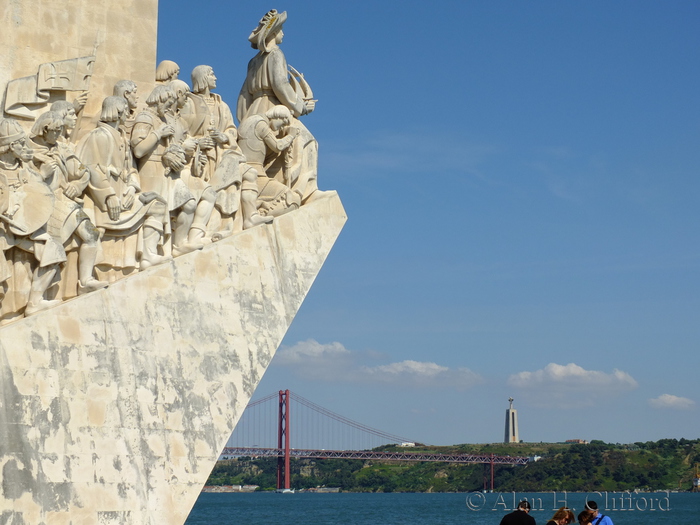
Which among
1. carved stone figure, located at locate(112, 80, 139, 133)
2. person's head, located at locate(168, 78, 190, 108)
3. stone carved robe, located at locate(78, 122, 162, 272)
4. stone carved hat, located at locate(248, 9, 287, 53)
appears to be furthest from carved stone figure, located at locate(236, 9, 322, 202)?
stone carved robe, located at locate(78, 122, 162, 272)

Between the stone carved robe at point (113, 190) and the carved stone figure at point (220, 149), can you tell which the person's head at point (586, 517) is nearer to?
the carved stone figure at point (220, 149)

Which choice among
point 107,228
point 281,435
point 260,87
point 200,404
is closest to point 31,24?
point 107,228

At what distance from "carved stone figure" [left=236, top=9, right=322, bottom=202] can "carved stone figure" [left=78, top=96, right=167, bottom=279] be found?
65.5 inches

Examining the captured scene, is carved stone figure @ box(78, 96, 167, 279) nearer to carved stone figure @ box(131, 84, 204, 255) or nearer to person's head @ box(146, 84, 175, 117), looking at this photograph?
carved stone figure @ box(131, 84, 204, 255)

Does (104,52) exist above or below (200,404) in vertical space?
above

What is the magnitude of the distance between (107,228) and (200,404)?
1474 millimetres

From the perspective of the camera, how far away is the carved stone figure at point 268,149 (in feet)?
30.8

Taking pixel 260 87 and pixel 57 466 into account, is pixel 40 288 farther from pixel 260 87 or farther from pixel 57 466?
pixel 260 87

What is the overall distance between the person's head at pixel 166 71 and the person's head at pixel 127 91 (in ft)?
1.60

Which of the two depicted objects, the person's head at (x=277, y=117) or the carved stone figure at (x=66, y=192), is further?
the person's head at (x=277, y=117)

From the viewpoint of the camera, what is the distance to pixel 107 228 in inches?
316

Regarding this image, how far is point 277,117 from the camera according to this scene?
959 centimetres

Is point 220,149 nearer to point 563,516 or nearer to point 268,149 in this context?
point 268,149

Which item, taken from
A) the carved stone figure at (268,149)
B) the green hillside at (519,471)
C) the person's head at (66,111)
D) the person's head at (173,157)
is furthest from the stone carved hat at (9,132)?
the green hillside at (519,471)
